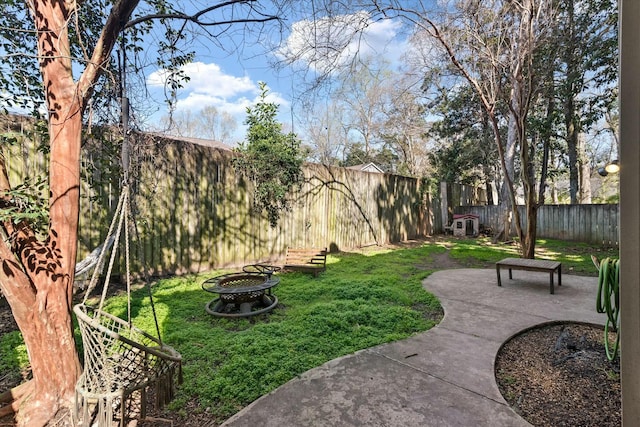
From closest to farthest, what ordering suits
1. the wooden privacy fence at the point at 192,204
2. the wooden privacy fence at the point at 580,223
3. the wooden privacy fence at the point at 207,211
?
1. the wooden privacy fence at the point at 192,204
2. the wooden privacy fence at the point at 207,211
3. the wooden privacy fence at the point at 580,223

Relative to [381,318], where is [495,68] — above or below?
above

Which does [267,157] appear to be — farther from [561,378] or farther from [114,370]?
[561,378]

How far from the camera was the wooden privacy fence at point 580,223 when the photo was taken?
838 centimetres

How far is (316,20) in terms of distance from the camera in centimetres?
329

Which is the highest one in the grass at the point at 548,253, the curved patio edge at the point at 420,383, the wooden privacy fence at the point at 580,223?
the wooden privacy fence at the point at 580,223

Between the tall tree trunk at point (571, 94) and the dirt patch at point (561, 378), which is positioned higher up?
the tall tree trunk at point (571, 94)

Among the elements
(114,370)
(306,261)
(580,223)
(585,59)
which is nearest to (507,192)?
(580,223)

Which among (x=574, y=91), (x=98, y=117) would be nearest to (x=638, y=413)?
(x=98, y=117)

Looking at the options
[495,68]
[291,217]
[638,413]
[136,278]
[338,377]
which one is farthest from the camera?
[291,217]

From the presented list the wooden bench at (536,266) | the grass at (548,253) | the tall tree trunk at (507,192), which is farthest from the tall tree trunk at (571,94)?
the wooden bench at (536,266)

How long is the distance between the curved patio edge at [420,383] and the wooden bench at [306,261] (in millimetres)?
2488

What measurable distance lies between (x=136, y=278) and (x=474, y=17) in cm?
723

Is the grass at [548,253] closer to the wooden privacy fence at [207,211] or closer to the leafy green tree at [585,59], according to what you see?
the wooden privacy fence at [207,211]

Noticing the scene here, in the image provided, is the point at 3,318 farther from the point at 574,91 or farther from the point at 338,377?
the point at 574,91
